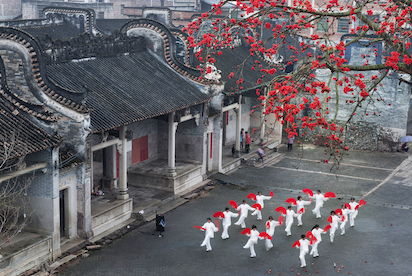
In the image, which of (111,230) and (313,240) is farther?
(111,230)

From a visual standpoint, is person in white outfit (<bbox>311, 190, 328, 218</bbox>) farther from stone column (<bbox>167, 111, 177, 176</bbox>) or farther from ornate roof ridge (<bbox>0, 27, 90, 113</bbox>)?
ornate roof ridge (<bbox>0, 27, 90, 113</bbox>)

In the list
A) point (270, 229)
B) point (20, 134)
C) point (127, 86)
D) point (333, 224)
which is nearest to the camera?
point (20, 134)

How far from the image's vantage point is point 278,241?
22.3 meters

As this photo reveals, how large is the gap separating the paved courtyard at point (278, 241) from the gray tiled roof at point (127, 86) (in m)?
4.60

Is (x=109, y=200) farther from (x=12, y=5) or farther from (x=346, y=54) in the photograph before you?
(x=12, y=5)

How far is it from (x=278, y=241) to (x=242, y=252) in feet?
6.05

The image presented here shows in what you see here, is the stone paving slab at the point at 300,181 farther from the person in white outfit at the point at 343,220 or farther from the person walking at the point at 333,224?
the person walking at the point at 333,224

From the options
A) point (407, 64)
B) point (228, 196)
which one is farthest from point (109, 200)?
point (407, 64)

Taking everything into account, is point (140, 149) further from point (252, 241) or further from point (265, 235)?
point (265, 235)

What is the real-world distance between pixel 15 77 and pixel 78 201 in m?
4.93

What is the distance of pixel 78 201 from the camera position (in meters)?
20.9

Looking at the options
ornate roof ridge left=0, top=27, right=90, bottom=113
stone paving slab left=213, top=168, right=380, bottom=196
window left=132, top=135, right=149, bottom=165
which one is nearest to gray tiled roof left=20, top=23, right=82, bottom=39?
window left=132, top=135, right=149, bottom=165

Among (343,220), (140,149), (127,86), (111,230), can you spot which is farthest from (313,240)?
(140,149)

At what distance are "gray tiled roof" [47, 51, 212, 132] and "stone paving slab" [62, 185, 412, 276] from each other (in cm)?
464
